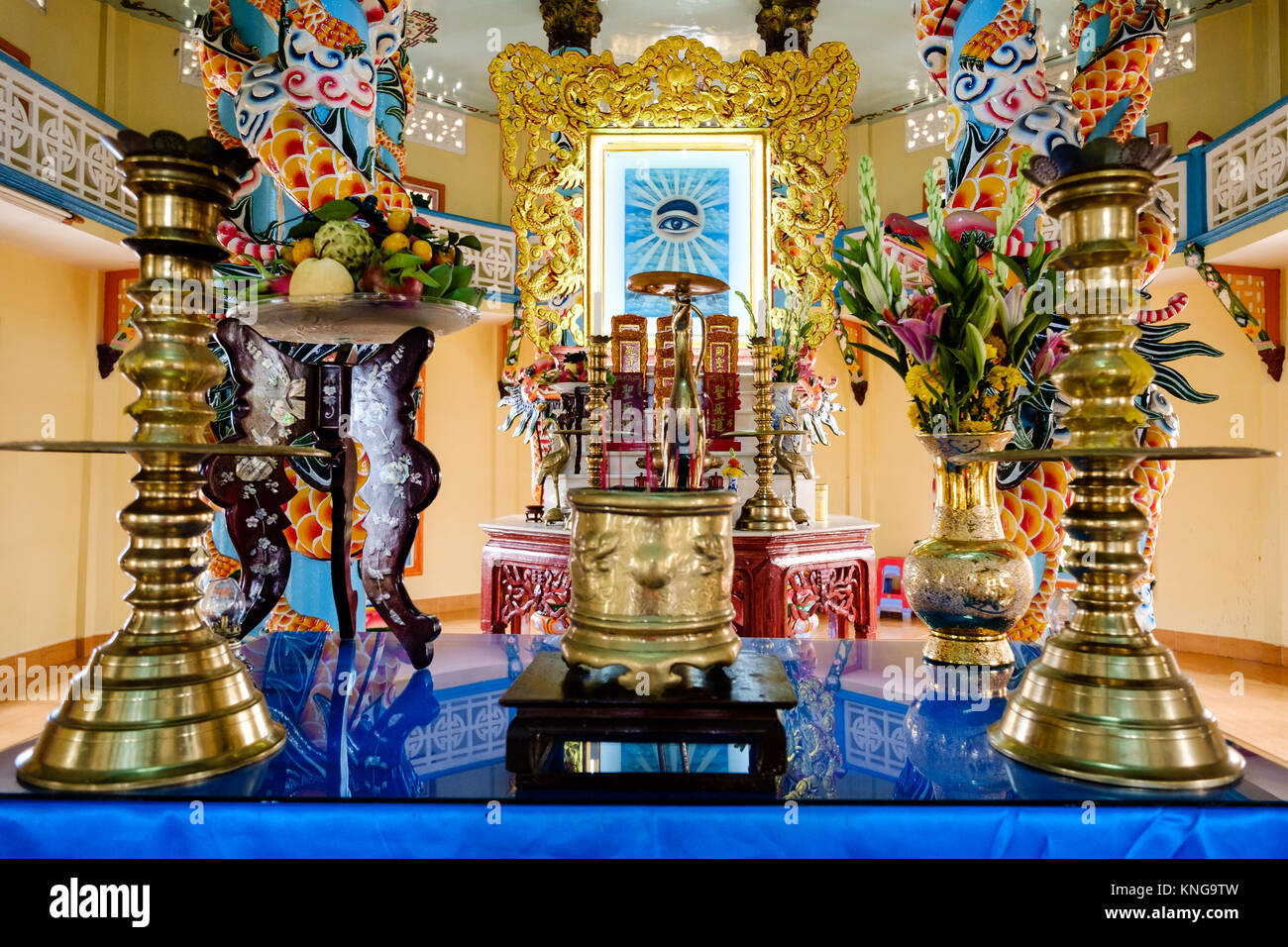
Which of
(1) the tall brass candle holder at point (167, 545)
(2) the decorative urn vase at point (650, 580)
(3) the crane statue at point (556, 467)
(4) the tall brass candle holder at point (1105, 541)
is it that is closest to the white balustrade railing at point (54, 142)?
(3) the crane statue at point (556, 467)

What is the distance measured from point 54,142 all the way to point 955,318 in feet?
18.6

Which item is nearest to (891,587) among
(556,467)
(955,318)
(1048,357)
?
(556,467)

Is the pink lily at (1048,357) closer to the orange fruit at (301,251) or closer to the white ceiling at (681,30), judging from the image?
the orange fruit at (301,251)

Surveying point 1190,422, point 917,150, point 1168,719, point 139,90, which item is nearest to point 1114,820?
point 1168,719

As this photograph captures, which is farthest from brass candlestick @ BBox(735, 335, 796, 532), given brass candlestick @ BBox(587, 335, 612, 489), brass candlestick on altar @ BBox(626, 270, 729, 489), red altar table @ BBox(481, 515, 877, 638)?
brass candlestick on altar @ BBox(626, 270, 729, 489)

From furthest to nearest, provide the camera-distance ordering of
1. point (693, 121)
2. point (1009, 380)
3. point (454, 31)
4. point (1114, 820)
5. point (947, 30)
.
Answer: point (454, 31) < point (693, 121) < point (947, 30) < point (1009, 380) < point (1114, 820)

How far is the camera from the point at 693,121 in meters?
3.68

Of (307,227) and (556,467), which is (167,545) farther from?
(556,467)

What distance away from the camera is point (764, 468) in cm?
299

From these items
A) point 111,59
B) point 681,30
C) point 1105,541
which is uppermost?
point 681,30

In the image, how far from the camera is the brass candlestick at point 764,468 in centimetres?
288

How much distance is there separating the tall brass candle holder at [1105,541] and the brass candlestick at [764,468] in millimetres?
2070
